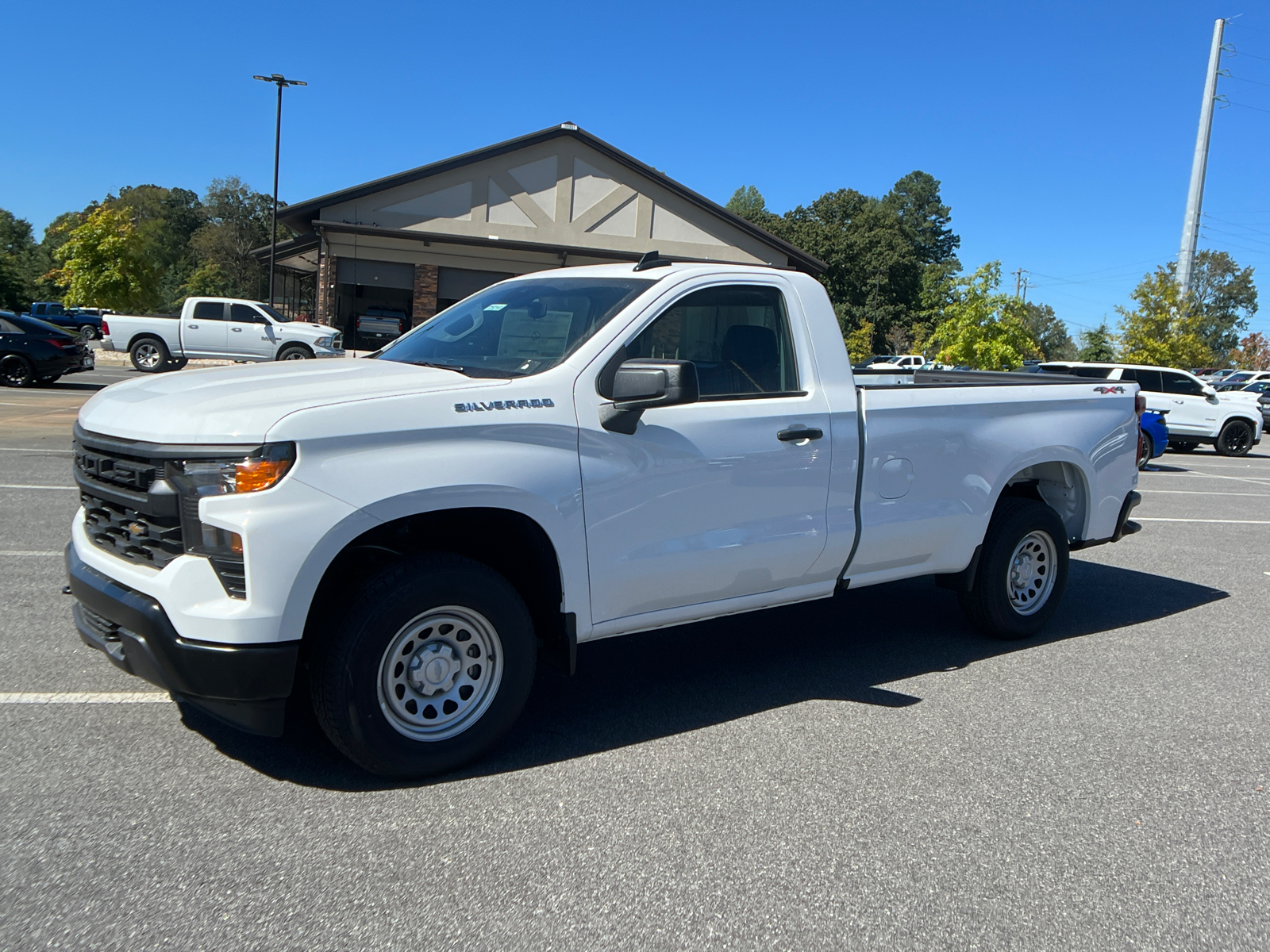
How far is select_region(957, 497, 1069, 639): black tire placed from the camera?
5609 millimetres

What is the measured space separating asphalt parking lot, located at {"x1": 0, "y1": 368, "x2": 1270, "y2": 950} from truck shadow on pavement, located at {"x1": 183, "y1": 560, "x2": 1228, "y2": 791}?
22 mm

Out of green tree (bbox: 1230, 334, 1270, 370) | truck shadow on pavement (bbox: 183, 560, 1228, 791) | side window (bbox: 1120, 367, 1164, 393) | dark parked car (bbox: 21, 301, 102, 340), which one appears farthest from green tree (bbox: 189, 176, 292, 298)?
green tree (bbox: 1230, 334, 1270, 370)

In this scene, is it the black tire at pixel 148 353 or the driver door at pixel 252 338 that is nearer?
the driver door at pixel 252 338

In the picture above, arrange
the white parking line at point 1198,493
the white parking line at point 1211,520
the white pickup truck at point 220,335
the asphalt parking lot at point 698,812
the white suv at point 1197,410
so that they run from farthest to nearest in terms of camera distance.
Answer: the white pickup truck at point 220,335 < the white suv at point 1197,410 < the white parking line at point 1198,493 < the white parking line at point 1211,520 < the asphalt parking lot at point 698,812

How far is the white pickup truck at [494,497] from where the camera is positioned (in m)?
3.33

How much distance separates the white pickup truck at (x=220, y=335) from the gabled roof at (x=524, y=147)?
427cm

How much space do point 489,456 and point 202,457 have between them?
3.22 ft

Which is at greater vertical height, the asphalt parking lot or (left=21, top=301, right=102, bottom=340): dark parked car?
(left=21, top=301, right=102, bottom=340): dark parked car

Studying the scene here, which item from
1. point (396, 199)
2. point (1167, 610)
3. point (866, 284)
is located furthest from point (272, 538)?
point (866, 284)

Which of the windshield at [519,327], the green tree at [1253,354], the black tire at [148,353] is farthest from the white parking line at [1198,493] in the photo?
the green tree at [1253,354]

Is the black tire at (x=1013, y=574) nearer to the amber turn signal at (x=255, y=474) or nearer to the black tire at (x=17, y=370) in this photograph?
the amber turn signal at (x=255, y=474)

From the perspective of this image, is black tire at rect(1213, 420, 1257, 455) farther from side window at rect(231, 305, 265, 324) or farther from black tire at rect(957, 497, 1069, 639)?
side window at rect(231, 305, 265, 324)

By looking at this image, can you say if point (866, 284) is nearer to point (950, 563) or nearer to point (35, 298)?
point (35, 298)

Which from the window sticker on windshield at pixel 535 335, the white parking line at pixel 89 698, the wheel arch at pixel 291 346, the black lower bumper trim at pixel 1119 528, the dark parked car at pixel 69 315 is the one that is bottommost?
the white parking line at pixel 89 698
